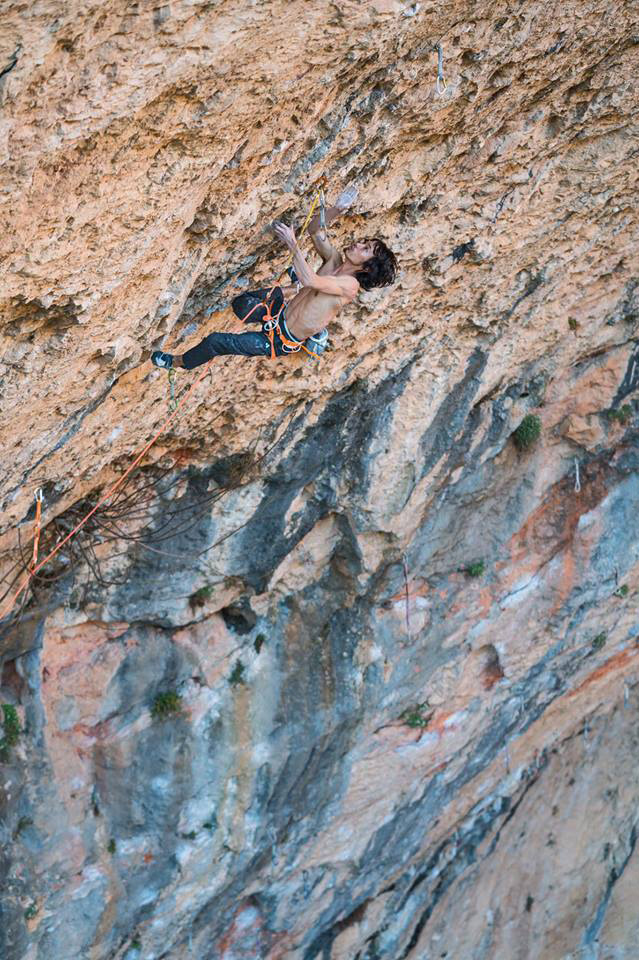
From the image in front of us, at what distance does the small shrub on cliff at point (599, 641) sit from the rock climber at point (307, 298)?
642cm

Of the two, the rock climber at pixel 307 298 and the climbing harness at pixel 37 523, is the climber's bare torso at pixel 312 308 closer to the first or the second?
the rock climber at pixel 307 298

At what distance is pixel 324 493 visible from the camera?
7.68 meters

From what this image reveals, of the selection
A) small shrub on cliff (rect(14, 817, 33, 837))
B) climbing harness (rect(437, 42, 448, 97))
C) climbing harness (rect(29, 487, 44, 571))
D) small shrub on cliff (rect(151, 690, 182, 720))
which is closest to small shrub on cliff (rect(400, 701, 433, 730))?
small shrub on cliff (rect(151, 690, 182, 720))

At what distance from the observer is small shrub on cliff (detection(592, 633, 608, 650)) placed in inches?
415

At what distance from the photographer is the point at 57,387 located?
4805 mm

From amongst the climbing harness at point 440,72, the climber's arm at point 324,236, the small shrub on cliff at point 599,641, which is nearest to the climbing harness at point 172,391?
the climber's arm at point 324,236

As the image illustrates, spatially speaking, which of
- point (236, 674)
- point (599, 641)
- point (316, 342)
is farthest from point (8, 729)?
point (599, 641)

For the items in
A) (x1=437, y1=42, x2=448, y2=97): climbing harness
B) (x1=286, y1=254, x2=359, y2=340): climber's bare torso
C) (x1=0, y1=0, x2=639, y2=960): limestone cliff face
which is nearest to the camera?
(x1=0, y1=0, x2=639, y2=960): limestone cliff face

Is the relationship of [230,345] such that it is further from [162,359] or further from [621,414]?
[621,414]

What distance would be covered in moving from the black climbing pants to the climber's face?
21.5 inches

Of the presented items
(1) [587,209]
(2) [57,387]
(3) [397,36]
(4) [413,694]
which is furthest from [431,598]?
(3) [397,36]

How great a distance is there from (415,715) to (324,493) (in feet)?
9.95

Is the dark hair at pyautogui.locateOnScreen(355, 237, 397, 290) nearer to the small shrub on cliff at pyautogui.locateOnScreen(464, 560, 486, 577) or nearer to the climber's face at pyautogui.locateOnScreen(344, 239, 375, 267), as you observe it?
the climber's face at pyautogui.locateOnScreen(344, 239, 375, 267)

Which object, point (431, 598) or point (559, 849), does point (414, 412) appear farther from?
point (559, 849)
